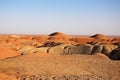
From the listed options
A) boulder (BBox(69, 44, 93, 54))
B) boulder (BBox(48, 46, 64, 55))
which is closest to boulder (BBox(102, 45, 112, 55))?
boulder (BBox(69, 44, 93, 54))

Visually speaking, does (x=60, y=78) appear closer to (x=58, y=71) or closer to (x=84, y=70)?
(x=58, y=71)

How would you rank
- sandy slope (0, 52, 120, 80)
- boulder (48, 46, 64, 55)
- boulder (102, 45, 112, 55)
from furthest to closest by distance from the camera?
boulder (48, 46, 64, 55)
boulder (102, 45, 112, 55)
sandy slope (0, 52, 120, 80)

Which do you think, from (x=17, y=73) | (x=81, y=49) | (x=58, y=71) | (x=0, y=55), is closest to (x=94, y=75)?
(x=58, y=71)

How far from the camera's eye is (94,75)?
17.9 metres

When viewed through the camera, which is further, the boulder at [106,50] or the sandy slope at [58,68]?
the boulder at [106,50]

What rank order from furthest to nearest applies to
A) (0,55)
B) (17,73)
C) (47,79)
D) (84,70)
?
1. (0,55)
2. (84,70)
3. (17,73)
4. (47,79)

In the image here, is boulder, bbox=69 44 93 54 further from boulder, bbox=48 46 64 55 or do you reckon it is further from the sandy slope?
the sandy slope

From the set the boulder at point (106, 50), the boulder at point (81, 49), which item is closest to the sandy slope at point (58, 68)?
the boulder at point (106, 50)

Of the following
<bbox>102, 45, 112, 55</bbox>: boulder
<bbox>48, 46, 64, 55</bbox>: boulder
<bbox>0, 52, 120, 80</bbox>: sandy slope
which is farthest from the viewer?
<bbox>48, 46, 64, 55</bbox>: boulder

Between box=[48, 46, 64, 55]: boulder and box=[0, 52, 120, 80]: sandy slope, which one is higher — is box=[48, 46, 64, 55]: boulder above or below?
below

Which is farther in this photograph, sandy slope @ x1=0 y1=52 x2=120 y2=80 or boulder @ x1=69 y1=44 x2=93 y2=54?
boulder @ x1=69 y1=44 x2=93 y2=54

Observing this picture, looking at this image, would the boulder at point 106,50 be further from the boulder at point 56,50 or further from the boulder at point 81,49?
the boulder at point 56,50

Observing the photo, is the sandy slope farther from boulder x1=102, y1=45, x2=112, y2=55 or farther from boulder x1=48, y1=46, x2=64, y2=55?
boulder x1=48, y1=46, x2=64, y2=55

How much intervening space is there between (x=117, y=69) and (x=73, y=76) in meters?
5.02
